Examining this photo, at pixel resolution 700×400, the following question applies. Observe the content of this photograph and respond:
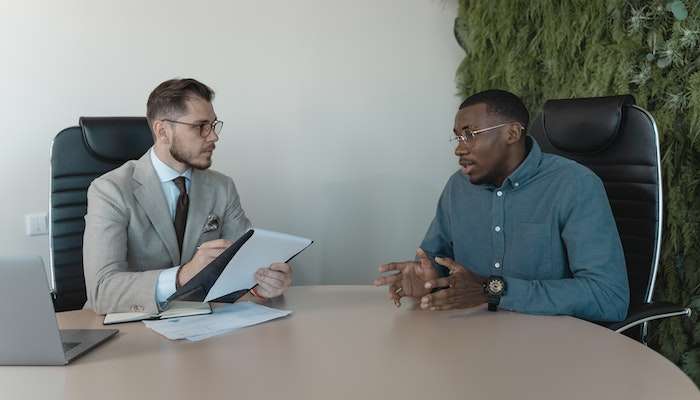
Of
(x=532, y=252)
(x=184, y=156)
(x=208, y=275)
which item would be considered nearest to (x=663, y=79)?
(x=532, y=252)

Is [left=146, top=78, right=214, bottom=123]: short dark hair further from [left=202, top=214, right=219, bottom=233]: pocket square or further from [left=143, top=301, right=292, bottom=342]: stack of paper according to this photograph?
[left=143, top=301, right=292, bottom=342]: stack of paper

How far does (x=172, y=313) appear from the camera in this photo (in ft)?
5.88

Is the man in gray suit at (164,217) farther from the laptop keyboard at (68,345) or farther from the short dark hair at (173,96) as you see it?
the laptop keyboard at (68,345)

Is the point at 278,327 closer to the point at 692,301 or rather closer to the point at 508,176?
the point at 508,176

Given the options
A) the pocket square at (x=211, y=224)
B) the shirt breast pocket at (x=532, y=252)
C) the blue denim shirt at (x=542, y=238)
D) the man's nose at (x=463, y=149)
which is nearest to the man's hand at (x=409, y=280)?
the blue denim shirt at (x=542, y=238)

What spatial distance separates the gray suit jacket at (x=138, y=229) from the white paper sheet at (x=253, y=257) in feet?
0.63

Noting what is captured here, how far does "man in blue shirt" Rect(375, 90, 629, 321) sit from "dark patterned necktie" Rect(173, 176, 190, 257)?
0.74 metres

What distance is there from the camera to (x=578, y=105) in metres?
2.33

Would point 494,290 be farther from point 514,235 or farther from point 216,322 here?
point 216,322

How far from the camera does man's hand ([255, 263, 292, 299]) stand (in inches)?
75.0

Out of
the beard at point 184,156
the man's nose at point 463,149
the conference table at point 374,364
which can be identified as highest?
the man's nose at point 463,149

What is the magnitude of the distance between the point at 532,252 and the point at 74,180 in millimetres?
1594

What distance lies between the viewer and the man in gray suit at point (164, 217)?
182 cm

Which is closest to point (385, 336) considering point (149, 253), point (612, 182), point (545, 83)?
point (149, 253)
